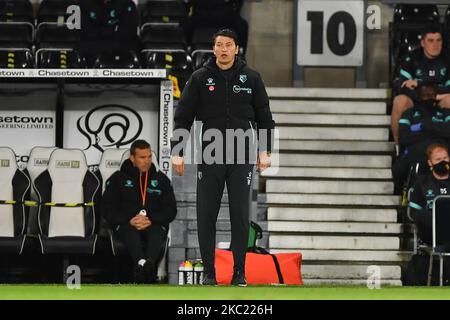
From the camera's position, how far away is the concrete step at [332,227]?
44.1 feet

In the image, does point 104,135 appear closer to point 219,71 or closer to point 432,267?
point 432,267

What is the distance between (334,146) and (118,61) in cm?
277

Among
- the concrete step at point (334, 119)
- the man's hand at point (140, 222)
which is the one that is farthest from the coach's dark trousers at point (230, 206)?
the concrete step at point (334, 119)

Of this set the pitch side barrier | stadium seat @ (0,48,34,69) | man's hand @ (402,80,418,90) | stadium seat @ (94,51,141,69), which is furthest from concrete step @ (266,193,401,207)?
stadium seat @ (0,48,34,69)

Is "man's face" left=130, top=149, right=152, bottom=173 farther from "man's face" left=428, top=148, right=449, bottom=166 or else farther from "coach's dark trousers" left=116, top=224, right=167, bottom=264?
"man's face" left=428, top=148, right=449, bottom=166

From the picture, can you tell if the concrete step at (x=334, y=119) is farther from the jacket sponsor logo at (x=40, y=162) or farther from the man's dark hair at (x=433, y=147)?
the jacket sponsor logo at (x=40, y=162)

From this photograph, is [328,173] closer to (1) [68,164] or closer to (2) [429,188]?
(2) [429,188]

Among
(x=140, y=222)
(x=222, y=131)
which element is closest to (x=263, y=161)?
(x=222, y=131)

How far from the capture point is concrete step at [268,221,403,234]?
1343 centimetres

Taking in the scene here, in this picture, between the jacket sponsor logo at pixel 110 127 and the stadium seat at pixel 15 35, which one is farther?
the stadium seat at pixel 15 35

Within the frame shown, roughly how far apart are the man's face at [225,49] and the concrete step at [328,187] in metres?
5.27

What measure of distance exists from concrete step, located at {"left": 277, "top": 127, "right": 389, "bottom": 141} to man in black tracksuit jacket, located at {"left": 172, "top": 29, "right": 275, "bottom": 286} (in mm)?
5781

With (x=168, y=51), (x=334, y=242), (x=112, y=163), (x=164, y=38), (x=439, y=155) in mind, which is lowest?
(x=334, y=242)

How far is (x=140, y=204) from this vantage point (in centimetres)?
1237
